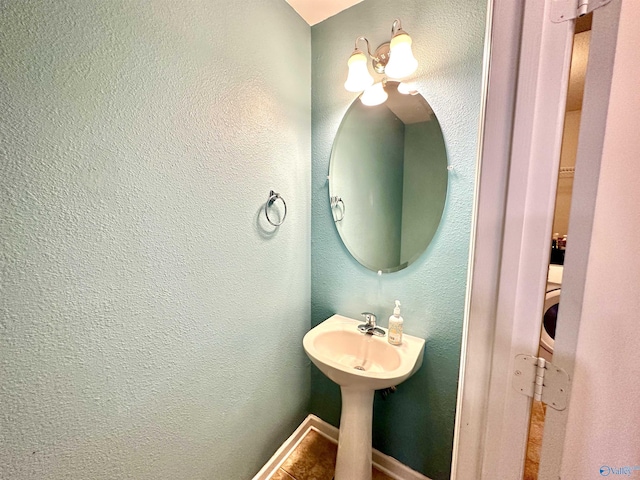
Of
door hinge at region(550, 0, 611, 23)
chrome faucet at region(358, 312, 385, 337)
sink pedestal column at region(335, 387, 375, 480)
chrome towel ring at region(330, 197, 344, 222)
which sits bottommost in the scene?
sink pedestal column at region(335, 387, 375, 480)

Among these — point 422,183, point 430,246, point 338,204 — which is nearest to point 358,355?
point 430,246

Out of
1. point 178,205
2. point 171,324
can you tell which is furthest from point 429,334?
point 178,205

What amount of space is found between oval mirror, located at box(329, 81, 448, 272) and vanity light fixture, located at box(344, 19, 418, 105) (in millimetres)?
56

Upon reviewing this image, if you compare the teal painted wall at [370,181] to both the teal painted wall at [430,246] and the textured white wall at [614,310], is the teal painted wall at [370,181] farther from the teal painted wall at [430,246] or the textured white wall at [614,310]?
the textured white wall at [614,310]

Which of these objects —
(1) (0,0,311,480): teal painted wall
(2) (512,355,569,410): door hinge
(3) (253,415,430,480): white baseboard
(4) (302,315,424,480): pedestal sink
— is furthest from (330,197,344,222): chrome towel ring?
(3) (253,415,430,480): white baseboard

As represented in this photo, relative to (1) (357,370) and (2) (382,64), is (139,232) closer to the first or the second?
(1) (357,370)

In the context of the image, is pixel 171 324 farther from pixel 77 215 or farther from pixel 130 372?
pixel 77 215

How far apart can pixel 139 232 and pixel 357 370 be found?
2.93 ft

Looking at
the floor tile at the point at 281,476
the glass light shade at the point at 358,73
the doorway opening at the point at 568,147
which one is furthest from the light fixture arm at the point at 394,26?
the floor tile at the point at 281,476

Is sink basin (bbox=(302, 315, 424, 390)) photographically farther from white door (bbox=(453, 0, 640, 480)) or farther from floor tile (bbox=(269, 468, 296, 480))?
floor tile (bbox=(269, 468, 296, 480))

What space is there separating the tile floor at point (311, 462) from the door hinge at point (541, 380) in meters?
1.25

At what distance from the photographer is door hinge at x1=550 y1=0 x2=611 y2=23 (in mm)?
400

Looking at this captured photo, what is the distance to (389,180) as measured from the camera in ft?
4.14

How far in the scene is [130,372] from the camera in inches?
28.7
